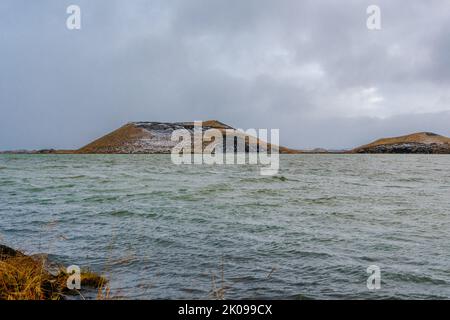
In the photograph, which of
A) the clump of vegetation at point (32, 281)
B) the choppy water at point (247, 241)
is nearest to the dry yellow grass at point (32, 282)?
the clump of vegetation at point (32, 281)

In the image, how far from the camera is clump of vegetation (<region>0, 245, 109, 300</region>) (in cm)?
623

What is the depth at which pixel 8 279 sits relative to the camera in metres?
6.77

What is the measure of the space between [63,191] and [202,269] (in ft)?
67.3

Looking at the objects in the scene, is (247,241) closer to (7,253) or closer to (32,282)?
(7,253)

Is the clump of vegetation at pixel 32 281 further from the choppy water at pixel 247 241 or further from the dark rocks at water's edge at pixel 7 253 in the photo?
the choppy water at pixel 247 241

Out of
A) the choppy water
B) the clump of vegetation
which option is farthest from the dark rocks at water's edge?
the choppy water

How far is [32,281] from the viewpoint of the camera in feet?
21.6

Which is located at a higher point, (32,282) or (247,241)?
(32,282)

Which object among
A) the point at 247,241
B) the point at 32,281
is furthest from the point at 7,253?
the point at 247,241

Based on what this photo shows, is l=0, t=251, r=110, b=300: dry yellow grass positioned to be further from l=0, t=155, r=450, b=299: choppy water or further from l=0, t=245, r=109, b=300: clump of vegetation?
l=0, t=155, r=450, b=299: choppy water

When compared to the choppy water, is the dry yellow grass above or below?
above

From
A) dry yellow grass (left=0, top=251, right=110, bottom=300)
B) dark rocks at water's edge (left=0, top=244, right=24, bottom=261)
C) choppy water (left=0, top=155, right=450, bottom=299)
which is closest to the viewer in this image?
dry yellow grass (left=0, top=251, right=110, bottom=300)

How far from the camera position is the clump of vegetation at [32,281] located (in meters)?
6.23
